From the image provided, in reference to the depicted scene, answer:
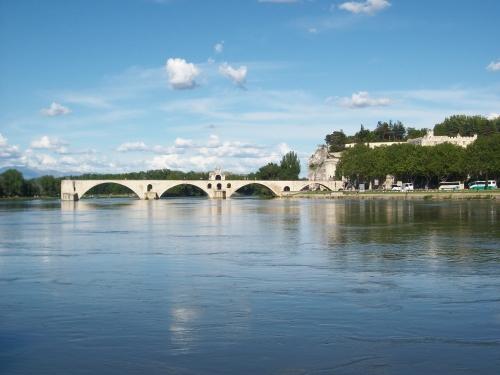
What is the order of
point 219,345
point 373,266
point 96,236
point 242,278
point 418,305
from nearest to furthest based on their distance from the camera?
point 219,345 → point 418,305 → point 242,278 → point 373,266 → point 96,236

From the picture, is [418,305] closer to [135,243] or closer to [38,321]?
[38,321]

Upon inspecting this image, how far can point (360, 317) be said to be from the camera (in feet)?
43.2

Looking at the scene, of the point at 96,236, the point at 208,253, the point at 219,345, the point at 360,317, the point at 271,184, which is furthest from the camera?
the point at 271,184

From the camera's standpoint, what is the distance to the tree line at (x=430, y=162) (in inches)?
3939

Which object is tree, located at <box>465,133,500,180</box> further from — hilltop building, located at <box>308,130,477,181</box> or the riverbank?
hilltop building, located at <box>308,130,477,181</box>

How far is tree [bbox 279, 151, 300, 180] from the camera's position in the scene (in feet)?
521

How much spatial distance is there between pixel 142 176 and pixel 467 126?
293 feet

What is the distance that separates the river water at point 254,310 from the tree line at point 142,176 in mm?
122898

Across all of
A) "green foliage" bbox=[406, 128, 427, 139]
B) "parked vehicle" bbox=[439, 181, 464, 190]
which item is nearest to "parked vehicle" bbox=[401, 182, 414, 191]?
"parked vehicle" bbox=[439, 181, 464, 190]

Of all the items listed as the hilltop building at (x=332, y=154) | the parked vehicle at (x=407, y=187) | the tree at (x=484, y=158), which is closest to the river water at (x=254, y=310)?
the tree at (x=484, y=158)

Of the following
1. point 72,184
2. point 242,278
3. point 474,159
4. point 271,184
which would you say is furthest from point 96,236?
point 271,184

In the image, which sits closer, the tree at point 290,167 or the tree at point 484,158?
the tree at point 484,158

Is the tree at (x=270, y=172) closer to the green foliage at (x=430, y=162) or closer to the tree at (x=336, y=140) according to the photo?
the tree at (x=336, y=140)

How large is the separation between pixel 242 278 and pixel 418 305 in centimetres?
564
